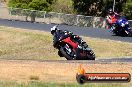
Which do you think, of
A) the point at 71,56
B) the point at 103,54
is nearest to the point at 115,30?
the point at 103,54

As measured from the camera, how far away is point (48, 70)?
67.3 feet

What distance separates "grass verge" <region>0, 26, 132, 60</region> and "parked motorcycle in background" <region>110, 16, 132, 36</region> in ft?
5.53

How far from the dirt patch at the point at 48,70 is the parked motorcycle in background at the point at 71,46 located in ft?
17.3

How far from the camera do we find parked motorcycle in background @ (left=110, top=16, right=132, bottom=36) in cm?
3794

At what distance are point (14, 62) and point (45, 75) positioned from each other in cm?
241

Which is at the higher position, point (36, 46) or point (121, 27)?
point (121, 27)

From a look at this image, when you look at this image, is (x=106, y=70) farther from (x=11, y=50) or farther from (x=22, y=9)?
(x=22, y=9)

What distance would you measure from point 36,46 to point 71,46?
1283 cm

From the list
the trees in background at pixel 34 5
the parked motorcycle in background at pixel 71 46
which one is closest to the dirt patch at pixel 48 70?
the parked motorcycle in background at pixel 71 46

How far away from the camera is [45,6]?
69375mm

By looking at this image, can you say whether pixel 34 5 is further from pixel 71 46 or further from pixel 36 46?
pixel 71 46

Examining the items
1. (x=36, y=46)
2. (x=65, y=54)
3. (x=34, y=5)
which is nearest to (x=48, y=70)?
(x=65, y=54)

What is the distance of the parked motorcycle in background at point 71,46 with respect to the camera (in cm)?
2723

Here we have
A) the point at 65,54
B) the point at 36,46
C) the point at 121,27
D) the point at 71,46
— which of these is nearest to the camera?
the point at 71,46
